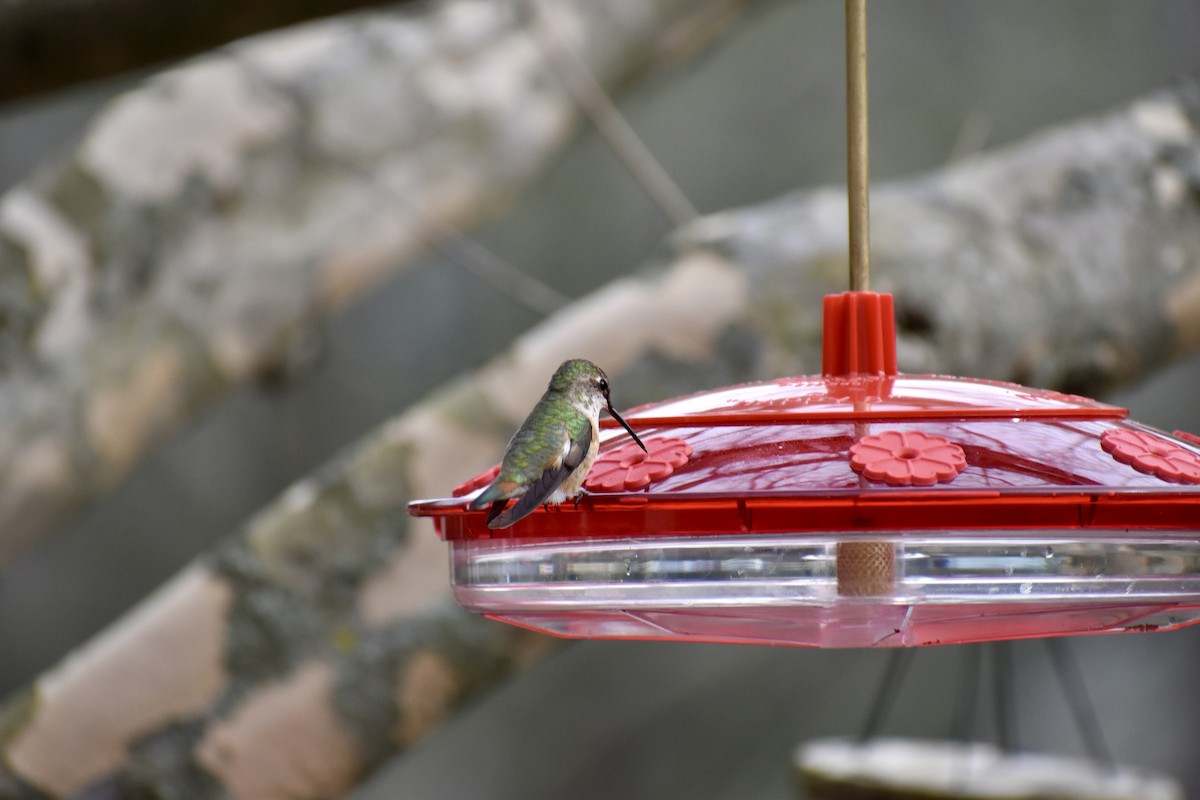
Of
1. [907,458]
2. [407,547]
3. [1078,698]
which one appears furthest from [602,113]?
[1078,698]

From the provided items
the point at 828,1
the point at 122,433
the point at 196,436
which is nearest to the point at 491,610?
the point at 122,433

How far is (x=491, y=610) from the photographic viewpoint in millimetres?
1018

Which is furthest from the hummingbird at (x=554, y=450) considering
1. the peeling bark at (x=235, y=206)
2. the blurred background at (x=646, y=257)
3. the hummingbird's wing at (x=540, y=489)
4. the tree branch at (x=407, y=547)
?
the blurred background at (x=646, y=257)

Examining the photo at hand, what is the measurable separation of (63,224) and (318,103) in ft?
1.74

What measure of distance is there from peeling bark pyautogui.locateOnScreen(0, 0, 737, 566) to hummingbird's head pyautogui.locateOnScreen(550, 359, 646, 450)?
5.27ft

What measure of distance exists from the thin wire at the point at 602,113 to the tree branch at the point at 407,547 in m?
0.09

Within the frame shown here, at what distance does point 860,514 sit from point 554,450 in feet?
0.70

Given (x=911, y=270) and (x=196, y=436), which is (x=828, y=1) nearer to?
(x=196, y=436)

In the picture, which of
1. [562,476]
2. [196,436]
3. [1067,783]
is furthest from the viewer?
[196,436]

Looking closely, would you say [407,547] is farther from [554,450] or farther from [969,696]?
[969,696]

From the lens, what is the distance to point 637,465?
0.90 meters

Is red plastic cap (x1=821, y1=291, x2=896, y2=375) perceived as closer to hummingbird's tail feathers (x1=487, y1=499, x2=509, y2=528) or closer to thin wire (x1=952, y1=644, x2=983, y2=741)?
hummingbird's tail feathers (x1=487, y1=499, x2=509, y2=528)

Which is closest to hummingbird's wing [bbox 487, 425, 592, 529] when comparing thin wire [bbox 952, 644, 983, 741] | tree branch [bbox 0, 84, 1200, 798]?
tree branch [bbox 0, 84, 1200, 798]

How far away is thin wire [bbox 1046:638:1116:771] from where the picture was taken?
3.09m
